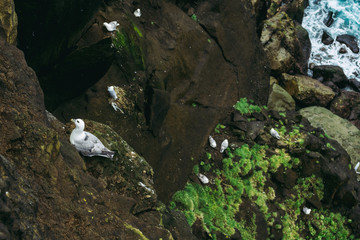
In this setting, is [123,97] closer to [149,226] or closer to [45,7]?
[45,7]

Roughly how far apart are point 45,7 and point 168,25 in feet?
15.0

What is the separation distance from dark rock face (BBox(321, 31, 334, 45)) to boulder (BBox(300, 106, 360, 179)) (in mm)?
7086

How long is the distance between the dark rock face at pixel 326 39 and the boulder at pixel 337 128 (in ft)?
23.2

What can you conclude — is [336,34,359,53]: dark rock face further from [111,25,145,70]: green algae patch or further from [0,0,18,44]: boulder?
[0,0,18,44]: boulder

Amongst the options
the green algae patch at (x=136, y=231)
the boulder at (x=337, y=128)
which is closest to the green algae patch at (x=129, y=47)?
the green algae patch at (x=136, y=231)

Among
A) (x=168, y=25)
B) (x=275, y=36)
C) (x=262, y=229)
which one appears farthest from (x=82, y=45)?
(x=275, y=36)

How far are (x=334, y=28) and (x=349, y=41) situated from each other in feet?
4.34

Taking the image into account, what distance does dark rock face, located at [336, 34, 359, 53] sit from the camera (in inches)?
830

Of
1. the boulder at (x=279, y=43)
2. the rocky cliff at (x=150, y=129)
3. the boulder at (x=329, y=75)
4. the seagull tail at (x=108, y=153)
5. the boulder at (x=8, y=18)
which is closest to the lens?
the rocky cliff at (x=150, y=129)

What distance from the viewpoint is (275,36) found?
1641 centimetres

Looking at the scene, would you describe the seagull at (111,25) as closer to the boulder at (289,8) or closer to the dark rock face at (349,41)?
the boulder at (289,8)

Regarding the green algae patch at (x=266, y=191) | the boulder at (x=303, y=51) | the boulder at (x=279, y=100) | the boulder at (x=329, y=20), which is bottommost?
the green algae patch at (x=266, y=191)

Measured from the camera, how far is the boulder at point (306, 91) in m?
16.1

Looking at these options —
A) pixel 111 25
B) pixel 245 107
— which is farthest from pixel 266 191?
pixel 111 25
